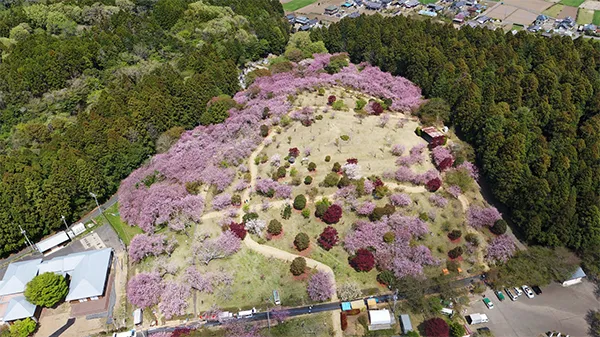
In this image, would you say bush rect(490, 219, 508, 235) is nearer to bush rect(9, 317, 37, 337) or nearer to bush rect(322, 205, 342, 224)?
bush rect(322, 205, 342, 224)

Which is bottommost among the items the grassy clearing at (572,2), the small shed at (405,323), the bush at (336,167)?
the grassy clearing at (572,2)

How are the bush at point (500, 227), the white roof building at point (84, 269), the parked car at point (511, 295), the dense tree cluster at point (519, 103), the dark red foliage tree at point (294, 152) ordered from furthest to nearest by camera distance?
the dark red foliage tree at point (294, 152)
the bush at point (500, 227)
the dense tree cluster at point (519, 103)
the white roof building at point (84, 269)
the parked car at point (511, 295)

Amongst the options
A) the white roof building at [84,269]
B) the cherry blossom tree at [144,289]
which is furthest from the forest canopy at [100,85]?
the cherry blossom tree at [144,289]

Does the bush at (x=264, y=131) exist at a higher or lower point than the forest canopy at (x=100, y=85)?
lower

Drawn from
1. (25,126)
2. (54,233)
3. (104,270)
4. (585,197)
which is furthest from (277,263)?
(25,126)

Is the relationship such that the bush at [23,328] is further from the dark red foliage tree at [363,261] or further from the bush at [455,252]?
the bush at [455,252]

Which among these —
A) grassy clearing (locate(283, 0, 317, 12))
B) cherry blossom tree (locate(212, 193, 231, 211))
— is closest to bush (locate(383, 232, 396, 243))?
cherry blossom tree (locate(212, 193, 231, 211))
